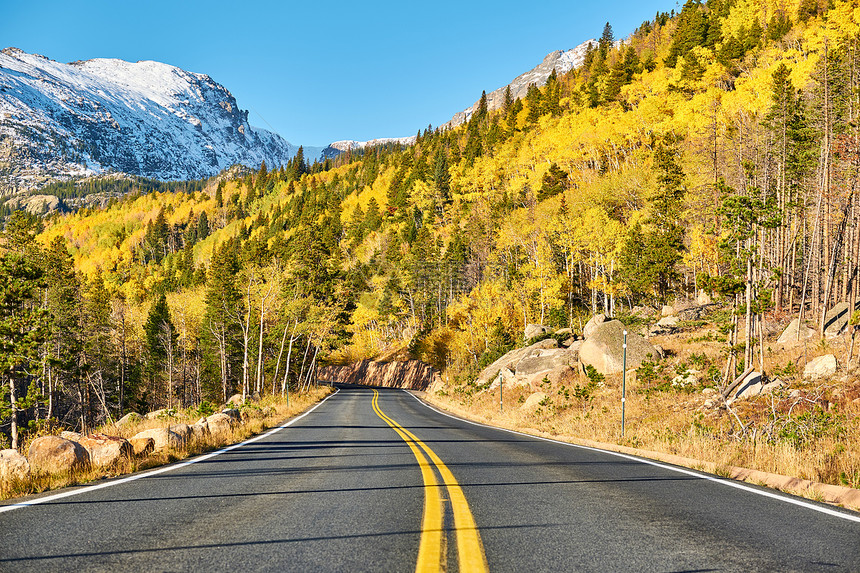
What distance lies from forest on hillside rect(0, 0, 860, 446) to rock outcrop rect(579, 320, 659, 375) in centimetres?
415

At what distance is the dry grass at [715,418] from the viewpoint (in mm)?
7758

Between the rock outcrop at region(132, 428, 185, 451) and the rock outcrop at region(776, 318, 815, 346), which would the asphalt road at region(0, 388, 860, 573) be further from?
the rock outcrop at region(776, 318, 815, 346)

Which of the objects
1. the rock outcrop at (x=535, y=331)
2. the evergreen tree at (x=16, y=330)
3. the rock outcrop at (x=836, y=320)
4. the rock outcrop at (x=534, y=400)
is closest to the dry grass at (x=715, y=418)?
the rock outcrop at (x=534, y=400)

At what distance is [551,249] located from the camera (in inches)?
1725

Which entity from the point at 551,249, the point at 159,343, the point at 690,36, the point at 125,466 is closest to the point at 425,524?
the point at 125,466

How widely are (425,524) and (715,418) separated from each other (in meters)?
12.0

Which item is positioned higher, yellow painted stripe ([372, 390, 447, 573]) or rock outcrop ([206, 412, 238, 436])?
yellow painted stripe ([372, 390, 447, 573])

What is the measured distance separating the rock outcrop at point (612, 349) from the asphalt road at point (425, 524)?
58.3 feet

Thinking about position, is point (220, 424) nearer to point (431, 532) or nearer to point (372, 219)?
point (431, 532)

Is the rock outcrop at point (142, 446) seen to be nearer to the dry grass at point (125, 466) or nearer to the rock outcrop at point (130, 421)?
the dry grass at point (125, 466)

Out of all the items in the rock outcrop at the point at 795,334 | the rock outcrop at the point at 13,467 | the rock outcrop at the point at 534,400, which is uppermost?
the rock outcrop at the point at 795,334

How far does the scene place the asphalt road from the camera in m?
3.18

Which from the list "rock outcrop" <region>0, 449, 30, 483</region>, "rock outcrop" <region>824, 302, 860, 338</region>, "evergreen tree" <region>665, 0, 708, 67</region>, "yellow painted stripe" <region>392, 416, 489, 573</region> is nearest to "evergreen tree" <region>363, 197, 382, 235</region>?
"evergreen tree" <region>665, 0, 708, 67</region>

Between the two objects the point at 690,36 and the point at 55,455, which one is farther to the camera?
the point at 690,36
